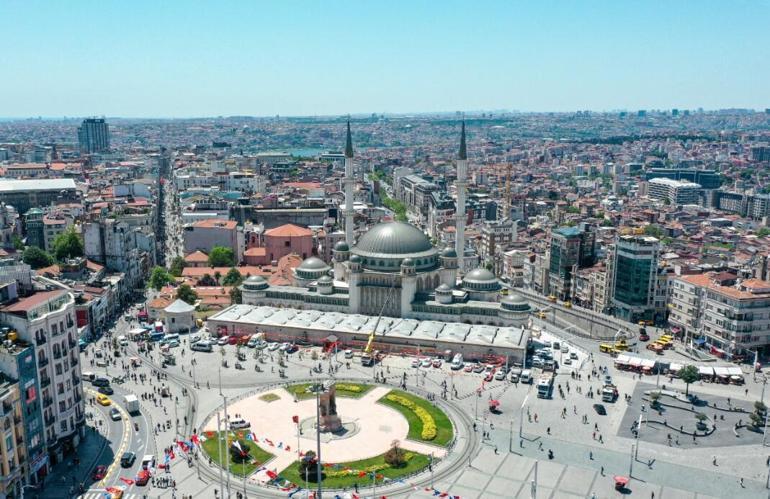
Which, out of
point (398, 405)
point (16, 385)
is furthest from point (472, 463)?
point (16, 385)

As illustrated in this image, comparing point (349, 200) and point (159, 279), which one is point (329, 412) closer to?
point (349, 200)

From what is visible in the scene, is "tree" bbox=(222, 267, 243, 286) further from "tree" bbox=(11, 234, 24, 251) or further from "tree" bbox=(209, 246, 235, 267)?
"tree" bbox=(11, 234, 24, 251)

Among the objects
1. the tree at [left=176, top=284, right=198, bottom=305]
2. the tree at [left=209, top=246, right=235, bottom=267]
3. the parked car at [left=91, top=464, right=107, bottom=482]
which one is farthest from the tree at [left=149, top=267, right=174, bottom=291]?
the parked car at [left=91, top=464, right=107, bottom=482]

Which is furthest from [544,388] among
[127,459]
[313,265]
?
[313,265]

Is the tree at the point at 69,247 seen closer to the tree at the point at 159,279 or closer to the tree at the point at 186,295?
the tree at the point at 159,279

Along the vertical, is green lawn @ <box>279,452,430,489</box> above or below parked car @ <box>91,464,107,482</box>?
below

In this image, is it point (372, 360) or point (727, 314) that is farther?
point (727, 314)
